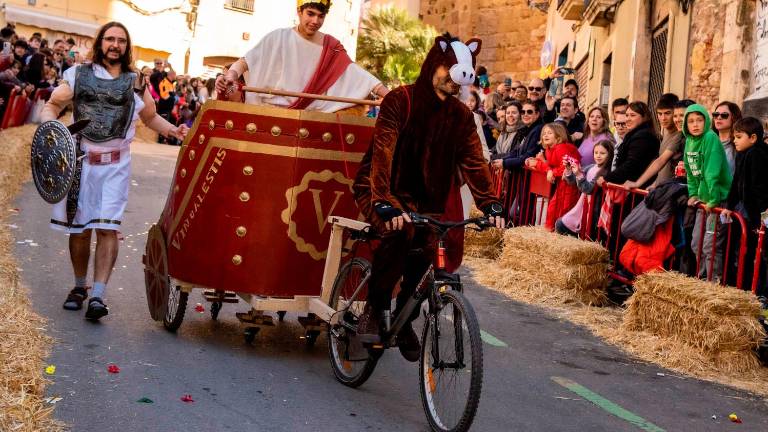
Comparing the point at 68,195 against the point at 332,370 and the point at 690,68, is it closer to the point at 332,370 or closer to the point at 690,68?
the point at 332,370

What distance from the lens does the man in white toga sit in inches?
312

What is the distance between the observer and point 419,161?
6.41 metres

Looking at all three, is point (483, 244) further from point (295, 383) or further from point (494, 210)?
point (494, 210)

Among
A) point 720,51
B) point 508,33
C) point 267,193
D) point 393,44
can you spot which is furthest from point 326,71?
point 393,44

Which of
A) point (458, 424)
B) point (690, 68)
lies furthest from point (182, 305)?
point (690, 68)

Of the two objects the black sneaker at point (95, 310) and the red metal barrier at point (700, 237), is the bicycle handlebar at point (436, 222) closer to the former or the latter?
the black sneaker at point (95, 310)

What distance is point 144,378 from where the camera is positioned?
6461mm

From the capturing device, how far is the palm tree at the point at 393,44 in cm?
5419

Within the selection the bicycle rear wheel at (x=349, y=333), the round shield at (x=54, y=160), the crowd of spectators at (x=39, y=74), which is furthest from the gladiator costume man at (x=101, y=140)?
the crowd of spectators at (x=39, y=74)

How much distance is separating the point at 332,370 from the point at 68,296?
7.27 ft

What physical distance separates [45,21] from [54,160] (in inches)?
1589

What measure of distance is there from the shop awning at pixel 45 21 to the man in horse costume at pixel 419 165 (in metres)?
41.2

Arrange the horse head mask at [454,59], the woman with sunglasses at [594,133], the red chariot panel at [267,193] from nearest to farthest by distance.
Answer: the horse head mask at [454,59] → the red chariot panel at [267,193] → the woman with sunglasses at [594,133]

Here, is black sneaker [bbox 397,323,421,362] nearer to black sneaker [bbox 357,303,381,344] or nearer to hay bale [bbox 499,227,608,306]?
black sneaker [bbox 357,303,381,344]
